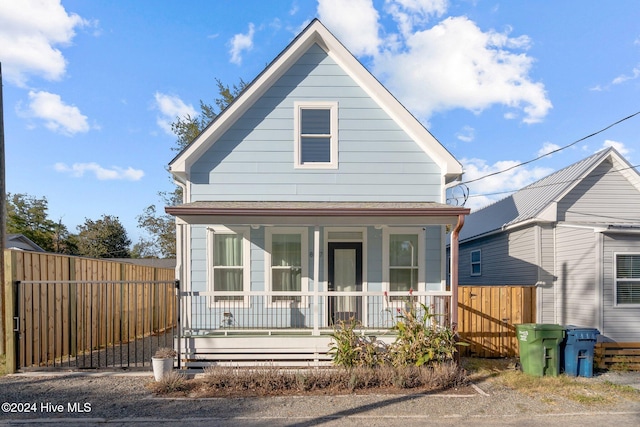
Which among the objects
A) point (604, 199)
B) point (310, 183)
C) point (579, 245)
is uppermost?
point (310, 183)

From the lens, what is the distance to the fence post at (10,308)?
277 inches

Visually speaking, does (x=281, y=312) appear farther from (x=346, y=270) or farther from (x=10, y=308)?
(x=10, y=308)

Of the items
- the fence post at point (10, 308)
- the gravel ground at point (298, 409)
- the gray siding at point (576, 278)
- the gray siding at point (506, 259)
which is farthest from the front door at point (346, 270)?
the fence post at point (10, 308)

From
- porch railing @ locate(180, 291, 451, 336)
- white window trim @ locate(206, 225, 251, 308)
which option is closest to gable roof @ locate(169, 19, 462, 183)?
white window trim @ locate(206, 225, 251, 308)

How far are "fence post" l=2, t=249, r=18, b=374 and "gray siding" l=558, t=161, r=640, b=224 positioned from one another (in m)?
12.5

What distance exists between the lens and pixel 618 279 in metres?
8.59

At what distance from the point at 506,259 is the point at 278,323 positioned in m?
7.30

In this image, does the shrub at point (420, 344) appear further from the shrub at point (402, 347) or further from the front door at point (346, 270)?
the front door at point (346, 270)

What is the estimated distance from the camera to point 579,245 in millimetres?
9203

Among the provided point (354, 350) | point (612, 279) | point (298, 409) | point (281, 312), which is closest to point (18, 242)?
point (281, 312)

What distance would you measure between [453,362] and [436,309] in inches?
46.2

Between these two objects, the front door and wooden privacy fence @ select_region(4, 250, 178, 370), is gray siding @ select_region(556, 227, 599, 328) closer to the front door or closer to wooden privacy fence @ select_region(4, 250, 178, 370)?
the front door

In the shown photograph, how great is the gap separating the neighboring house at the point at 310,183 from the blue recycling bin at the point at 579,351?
248 centimetres

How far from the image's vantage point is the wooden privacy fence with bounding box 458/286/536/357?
9039 millimetres
